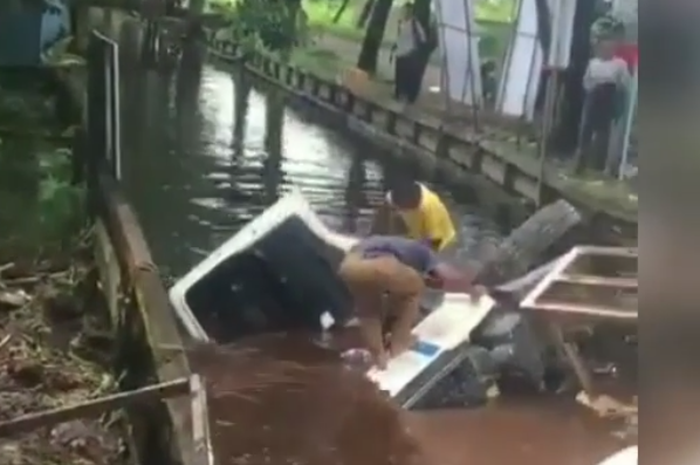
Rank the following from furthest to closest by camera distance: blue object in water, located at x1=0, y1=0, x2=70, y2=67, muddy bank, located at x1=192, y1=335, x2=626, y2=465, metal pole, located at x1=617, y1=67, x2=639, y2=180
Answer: blue object in water, located at x1=0, y1=0, x2=70, y2=67 → muddy bank, located at x1=192, y1=335, x2=626, y2=465 → metal pole, located at x1=617, y1=67, x2=639, y2=180

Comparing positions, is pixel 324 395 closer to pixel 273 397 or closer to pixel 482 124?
pixel 273 397

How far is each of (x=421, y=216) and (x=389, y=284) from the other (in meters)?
0.05

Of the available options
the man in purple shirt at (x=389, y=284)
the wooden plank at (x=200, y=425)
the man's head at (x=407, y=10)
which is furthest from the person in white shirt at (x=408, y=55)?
the wooden plank at (x=200, y=425)

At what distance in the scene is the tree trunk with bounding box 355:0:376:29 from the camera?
28.4 inches

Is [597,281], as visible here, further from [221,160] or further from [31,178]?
[31,178]

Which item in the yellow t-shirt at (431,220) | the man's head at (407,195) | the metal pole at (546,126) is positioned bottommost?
the yellow t-shirt at (431,220)

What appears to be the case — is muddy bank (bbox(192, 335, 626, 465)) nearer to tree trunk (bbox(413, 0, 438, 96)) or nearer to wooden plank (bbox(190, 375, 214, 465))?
wooden plank (bbox(190, 375, 214, 465))

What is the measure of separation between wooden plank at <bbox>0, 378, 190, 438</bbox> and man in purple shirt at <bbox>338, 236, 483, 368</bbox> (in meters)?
0.13

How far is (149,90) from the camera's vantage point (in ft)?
2.67

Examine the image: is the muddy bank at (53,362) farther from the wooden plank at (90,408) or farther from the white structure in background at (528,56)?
the white structure in background at (528,56)

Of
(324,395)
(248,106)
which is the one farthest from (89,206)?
(324,395)

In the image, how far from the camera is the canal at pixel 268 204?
704 mm

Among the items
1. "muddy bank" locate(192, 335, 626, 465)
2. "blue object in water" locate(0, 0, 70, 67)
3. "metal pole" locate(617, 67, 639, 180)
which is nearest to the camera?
"metal pole" locate(617, 67, 639, 180)

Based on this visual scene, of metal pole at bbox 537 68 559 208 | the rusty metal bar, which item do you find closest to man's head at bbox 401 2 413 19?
metal pole at bbox 537 68 559 208
